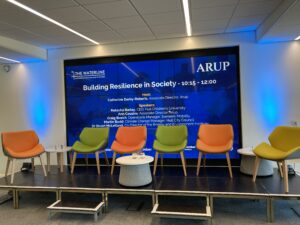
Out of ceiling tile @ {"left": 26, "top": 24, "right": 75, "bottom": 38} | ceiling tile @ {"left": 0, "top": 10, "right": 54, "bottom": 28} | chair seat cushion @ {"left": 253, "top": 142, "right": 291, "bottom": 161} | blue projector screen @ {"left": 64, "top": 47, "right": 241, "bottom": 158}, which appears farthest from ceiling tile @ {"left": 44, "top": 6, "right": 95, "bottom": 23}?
chair seat cushion @ {"left": 253, "top": 142, "right": 291, "bottom": 161}

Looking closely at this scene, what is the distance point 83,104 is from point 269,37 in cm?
428

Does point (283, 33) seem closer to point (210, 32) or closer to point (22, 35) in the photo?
point (210, 32)

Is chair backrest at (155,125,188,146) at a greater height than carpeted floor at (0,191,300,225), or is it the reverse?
chair backrest at (155,125,188,146)

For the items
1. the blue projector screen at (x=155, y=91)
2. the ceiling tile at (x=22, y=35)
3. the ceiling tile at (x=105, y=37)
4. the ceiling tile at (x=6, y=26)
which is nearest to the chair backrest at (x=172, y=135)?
the blue projector screen at (x=155, y=91)

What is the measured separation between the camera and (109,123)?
5.90 m

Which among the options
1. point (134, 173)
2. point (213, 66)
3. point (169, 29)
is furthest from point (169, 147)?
point (169, 29)

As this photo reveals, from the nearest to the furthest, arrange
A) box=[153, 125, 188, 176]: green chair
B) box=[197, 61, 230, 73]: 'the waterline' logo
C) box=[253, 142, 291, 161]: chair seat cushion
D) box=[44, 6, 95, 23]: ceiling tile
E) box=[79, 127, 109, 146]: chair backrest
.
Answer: box=[253, 142, 291, 161]: chair seat cushion, box=[44, 6, 95, 23]: ceiling tile, box=[153, 125, 188, 176]: green chair, box=[79, 127, 109, 146]: chair backrest, box=[197, 61, 230, 73]: 'the waterline' logo

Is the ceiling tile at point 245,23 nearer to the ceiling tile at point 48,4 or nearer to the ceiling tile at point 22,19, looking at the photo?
the ceiling tile at point 48,4

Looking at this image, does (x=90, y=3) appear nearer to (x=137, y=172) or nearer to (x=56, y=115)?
(x=137, y=172)

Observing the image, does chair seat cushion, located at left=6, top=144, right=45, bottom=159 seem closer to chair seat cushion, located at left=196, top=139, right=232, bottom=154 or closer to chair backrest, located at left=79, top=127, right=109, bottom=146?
chair backrest, located at left=79, top=127, right=109, bottom=146

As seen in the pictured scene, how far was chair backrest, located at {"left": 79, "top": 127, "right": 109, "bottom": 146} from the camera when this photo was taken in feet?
17.2

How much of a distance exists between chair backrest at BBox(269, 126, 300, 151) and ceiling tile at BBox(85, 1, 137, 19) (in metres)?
3.11

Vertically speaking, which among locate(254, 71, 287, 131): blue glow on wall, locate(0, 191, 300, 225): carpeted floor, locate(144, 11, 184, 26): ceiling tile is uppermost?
locate(144, 11, 184, 26): ceiling tile

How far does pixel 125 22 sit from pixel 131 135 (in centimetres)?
224
